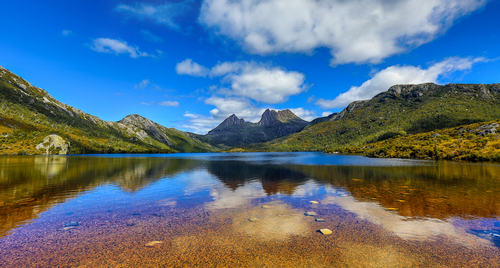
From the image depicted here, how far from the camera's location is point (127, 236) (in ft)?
41.3

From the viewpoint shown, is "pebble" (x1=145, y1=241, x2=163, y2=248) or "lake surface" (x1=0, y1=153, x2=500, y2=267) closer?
"lake surface" (x1=0, y1=153, x2=500, y2=267)

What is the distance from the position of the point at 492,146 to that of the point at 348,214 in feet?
362

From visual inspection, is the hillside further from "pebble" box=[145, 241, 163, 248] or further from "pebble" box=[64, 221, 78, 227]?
"pebble" box=[64, 221, 78, 227]

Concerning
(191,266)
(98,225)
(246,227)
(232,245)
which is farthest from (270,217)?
(98,225)

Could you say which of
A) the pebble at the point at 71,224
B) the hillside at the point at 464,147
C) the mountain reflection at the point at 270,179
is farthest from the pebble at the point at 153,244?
the hillside at the point at 464,147

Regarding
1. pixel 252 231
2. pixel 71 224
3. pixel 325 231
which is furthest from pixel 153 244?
pixel 325 231

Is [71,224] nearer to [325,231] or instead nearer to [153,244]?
[153,244]

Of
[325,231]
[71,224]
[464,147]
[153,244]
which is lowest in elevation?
[71,224]

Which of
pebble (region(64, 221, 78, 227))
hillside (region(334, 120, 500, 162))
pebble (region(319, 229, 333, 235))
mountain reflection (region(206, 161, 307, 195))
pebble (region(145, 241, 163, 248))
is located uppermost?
hillside (region(334, 120, 500, 162))

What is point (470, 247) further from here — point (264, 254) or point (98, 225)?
point (98, 225)

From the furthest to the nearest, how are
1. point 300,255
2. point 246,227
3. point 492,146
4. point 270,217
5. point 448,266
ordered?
point 492,146, point 270,217, point 246,227, point 300,255, point 448,266

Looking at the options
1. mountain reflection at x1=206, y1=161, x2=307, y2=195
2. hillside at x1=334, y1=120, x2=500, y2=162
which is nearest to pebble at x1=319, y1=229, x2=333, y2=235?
mountain reflection at x1=206, y1=161, x2=307, y2=195

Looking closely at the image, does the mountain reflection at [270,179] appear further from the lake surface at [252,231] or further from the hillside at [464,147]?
the hillside at [464,147]

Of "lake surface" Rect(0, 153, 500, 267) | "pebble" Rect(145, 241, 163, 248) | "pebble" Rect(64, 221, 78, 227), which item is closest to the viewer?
"lake surface" Rect(0, 153, 500, 267)
